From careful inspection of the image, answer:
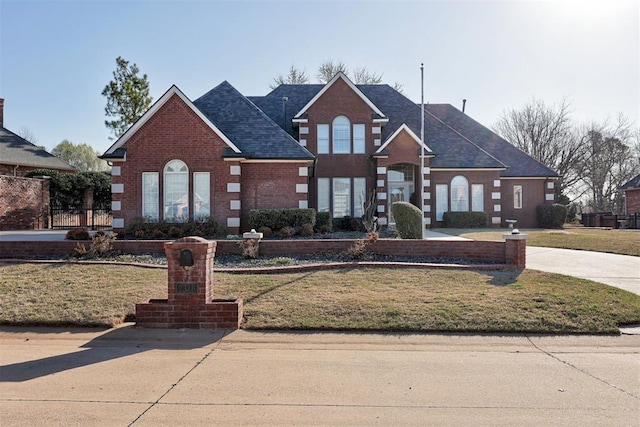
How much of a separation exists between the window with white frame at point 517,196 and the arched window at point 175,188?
21.4 metres

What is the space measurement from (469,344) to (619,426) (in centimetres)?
265

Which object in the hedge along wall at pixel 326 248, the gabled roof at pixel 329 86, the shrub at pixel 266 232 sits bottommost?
the hedge along wall at pixel 326 248

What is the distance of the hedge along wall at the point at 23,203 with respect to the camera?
80.2 ft

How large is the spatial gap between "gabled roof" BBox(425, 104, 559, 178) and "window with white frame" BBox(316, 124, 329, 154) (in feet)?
33.6

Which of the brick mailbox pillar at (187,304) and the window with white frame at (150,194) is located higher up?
the window with white frame at (150,194)

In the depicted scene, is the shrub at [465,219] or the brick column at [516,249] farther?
the shrub at [465,219]

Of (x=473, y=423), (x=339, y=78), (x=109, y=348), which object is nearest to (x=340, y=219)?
(x=339, y=78)

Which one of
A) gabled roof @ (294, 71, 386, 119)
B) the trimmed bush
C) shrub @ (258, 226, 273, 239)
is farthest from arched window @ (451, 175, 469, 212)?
shrub @ (258, 226, 273, 239)

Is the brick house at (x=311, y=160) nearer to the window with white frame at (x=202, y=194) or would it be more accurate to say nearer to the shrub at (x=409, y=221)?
the window with white frame at (x=202, y=194)

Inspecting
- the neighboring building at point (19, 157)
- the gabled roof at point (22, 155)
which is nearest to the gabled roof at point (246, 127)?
the neighboring building at point (19, 157)

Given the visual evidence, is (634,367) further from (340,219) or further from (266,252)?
(340,219)

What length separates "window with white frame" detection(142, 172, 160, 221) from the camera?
738 inches

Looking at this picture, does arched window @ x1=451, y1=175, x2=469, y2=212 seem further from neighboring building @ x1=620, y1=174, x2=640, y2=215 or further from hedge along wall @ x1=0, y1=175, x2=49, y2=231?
hedge along wall @ x1=0, y1=175, x2=49, y2=231

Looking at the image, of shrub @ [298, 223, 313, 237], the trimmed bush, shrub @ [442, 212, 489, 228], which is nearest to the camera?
shrub @ [298, 223, 313, 237]
